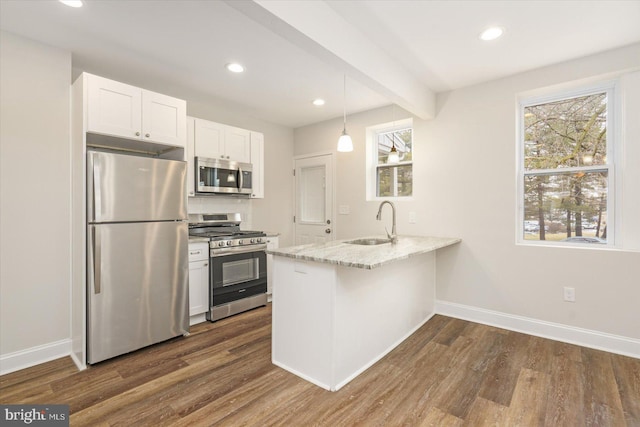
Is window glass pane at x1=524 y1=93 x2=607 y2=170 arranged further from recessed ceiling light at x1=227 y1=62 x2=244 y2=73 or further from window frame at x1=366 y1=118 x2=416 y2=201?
recessed ceiling light at x1=227 y1=62 x2=244 y2=73

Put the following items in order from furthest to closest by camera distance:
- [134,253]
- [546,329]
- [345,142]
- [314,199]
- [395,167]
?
[314,199]
[395,167]
[546,329]
[345,142]
[134,253]

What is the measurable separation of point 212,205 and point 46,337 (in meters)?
2.04

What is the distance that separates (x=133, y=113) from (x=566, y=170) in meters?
3.90

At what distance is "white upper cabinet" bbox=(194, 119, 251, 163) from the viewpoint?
3.59 metres

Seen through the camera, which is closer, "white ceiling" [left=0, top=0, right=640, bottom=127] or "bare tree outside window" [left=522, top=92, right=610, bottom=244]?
"white ceiling" [left=0, top=0, right=640, bottom=127]

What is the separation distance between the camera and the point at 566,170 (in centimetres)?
292

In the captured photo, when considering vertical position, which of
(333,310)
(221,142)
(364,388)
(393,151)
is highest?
(221,142)

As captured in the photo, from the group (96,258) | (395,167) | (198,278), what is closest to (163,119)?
(96,258)

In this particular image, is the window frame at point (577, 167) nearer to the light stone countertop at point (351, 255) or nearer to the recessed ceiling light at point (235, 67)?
the light stone countertop at point (351, 255)

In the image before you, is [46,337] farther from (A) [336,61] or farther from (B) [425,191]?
(B) [425,191]

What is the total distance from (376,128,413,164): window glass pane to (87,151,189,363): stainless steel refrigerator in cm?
251

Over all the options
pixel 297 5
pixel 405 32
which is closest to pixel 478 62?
pixel 405 32

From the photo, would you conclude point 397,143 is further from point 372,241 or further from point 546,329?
point 546,329

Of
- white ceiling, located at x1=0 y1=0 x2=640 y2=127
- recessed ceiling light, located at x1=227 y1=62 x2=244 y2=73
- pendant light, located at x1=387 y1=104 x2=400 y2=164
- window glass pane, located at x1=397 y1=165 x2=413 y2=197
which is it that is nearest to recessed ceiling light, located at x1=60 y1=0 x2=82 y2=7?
white ceiling, located at x1=0 y1=0 x2=640 y2=127
